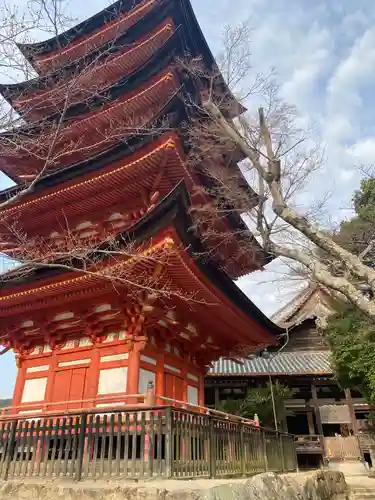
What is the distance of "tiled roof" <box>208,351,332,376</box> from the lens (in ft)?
72.6

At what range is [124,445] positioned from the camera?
6.52 metres

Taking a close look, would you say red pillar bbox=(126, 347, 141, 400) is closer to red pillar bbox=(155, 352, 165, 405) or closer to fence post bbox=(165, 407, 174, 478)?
red pillar bbox=(155, 352, 165, 405)

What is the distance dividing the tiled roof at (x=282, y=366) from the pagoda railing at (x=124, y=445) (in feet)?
43.5

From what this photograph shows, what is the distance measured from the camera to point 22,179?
1342cm

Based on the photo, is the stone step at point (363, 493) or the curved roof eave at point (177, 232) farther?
the stone step at point (363, 493)

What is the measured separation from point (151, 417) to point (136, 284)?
2.46 metres

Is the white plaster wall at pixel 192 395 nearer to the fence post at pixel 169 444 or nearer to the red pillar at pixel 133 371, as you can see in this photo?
the red pillar at pixel 133 371

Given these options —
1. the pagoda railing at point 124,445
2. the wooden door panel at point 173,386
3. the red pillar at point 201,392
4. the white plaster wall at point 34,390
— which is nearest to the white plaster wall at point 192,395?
the red pillar at point 201,392

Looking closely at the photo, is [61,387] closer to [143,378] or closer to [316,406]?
[143,378]

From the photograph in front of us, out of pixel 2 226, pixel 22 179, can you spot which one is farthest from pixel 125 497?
pixel 22 179

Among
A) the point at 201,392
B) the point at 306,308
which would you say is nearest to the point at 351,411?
the point at 306,308

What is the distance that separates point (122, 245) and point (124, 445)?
12.2 feet

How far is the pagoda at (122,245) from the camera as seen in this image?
855 cm

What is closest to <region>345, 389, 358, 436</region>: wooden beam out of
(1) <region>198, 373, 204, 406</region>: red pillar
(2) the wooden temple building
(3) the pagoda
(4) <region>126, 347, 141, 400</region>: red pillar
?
(2) the wooden temple building
